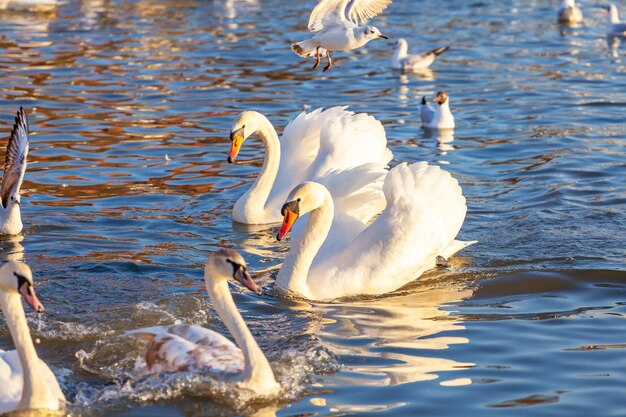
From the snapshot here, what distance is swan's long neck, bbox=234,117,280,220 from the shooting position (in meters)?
11.4

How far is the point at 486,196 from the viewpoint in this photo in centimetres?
1193

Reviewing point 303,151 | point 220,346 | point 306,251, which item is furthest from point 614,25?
point 220,346

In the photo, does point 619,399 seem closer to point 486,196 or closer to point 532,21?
point 486,196

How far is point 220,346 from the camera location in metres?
7.03

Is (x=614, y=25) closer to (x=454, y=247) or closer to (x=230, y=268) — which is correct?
(x=454, y=247)

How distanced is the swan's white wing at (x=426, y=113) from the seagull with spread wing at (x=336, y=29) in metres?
3.54

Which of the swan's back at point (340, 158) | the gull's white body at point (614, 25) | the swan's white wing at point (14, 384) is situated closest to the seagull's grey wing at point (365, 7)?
the swan's back at point (340, 158)

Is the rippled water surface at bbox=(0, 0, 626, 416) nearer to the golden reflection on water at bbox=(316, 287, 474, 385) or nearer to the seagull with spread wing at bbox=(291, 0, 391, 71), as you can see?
the golden reflection on water at bbox=(316, 287, 474, 385)

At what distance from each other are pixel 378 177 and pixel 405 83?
9.64 m

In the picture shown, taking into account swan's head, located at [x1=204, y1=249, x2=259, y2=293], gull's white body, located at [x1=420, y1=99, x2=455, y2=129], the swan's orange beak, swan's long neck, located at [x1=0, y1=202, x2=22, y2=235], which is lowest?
gull's white body, located at [x1=420, y1=99, x2=455, y2=129]

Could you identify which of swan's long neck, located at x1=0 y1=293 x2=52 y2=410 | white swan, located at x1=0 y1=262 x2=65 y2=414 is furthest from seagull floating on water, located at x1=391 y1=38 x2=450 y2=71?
swan's long neck, located at x1=0 y1=293 x2=52 y2=410

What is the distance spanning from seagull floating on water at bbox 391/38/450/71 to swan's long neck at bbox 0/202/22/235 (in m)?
10.0

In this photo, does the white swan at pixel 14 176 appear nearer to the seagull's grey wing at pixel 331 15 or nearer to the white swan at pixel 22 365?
the seagull's grey wing at pixel 331 15

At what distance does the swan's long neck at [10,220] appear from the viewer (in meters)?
10.4
